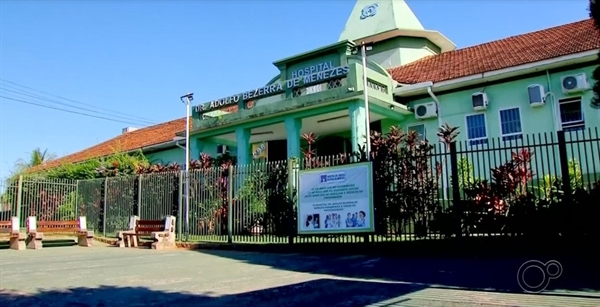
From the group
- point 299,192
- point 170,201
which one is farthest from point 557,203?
point 170,201

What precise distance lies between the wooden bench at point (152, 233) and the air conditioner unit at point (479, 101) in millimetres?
10067

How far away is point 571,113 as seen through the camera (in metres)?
14.3

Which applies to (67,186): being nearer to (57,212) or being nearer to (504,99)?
(57,212)

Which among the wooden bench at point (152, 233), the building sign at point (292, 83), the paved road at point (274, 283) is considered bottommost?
the paved road at point (274, 283)

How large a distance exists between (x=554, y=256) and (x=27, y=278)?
8545mm

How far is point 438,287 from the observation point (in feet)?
20.1

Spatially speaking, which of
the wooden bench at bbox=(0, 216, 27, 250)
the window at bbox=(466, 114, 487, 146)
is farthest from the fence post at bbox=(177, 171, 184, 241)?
the window at bbox=(466, 114, 487, 146)

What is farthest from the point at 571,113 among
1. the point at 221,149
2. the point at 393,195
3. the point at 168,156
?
the point at 168,156

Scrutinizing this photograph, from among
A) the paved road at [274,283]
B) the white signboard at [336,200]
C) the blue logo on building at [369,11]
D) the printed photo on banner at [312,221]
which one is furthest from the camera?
the blue logo on building at [369,11]

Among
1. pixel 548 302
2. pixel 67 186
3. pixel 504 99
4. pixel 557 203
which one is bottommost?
pixel 548 302

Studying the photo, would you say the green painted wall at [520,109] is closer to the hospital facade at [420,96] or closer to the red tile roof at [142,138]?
the hospital facade at [420,96]

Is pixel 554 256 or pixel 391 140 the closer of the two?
pixel 554 256

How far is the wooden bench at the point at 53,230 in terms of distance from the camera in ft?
44.7
